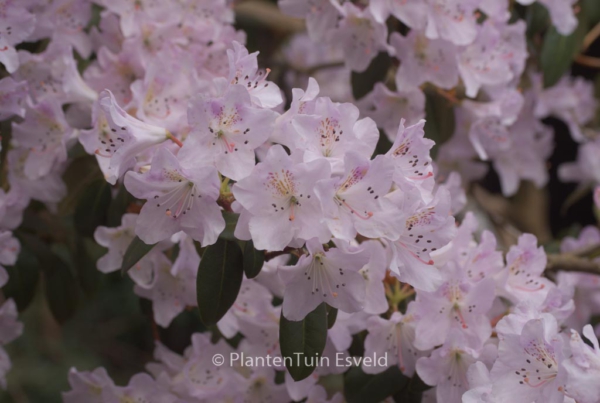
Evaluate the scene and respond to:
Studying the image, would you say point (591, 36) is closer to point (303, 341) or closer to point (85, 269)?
point (303, 341)

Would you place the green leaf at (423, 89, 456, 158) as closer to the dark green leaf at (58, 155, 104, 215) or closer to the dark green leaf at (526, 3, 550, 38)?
the dark green leaf at (526, 3, 550, 38)

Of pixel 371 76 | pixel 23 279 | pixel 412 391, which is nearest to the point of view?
pixel 412 391

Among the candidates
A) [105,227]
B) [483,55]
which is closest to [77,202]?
[105,227]

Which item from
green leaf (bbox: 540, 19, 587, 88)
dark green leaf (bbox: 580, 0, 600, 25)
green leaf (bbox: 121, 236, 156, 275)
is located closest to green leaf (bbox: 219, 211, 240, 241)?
green leaf (bbox: 121, 236, 156, 275)

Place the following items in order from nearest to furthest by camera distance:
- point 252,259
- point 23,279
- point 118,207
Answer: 1. point 252,259
2. point 118,207
3. point 23,279

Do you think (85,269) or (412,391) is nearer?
(412,391)

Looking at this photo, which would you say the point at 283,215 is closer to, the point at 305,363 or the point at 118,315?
the point at 305,363

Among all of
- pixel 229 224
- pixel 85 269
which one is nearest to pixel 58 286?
pixel 85 269
